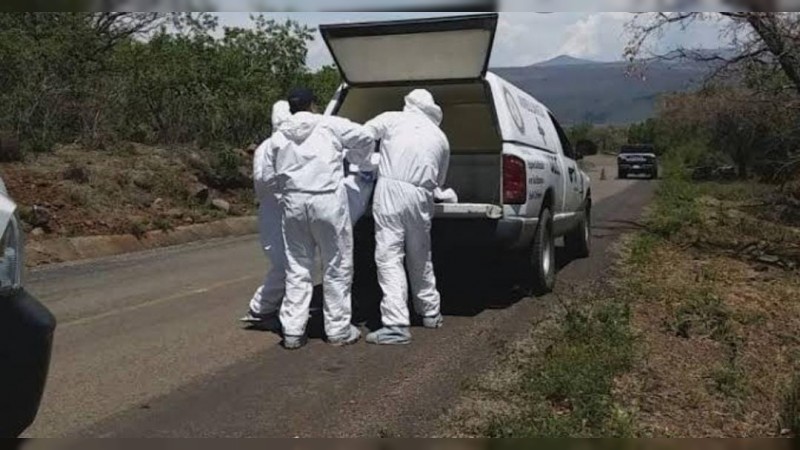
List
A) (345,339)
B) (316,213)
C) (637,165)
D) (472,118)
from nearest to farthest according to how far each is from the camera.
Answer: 1. (316,213)
2. (345,339)
3. (472,118)
4. (637,165)

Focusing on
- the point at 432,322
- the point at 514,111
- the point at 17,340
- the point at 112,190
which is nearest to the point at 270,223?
the point at 432,322

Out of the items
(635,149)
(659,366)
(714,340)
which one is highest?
(659,366)

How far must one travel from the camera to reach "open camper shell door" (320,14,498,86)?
24.1 ft

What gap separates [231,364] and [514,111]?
142 inches

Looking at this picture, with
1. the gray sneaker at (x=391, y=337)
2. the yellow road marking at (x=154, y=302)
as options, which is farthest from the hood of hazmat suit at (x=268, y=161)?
the yellow road marking at (x=154, y=302)

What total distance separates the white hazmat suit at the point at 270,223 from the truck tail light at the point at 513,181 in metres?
1.94

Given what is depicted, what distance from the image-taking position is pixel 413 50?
7852 millimetres

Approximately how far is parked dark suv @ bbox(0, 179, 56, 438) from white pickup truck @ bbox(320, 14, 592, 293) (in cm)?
438

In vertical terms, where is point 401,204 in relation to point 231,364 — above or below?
above

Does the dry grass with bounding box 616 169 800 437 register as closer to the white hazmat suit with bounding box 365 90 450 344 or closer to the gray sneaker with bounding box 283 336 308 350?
the white hazmat suit with bounding box 365 90 450 344

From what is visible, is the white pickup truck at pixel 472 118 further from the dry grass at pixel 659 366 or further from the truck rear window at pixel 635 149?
the truck rear window at pixel 635 149

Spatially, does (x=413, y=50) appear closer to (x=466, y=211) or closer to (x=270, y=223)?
(x=466, y=211)

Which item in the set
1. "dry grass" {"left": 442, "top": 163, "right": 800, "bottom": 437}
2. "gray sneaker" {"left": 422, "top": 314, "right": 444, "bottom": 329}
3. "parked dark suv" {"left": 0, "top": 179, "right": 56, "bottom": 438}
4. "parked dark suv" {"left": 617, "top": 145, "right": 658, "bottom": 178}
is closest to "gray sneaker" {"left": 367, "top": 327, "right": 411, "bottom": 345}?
"gray sneaker" {"left": 422, "top": 314, "right": 444, "bottom": 329}

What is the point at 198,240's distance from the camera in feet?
48.3
